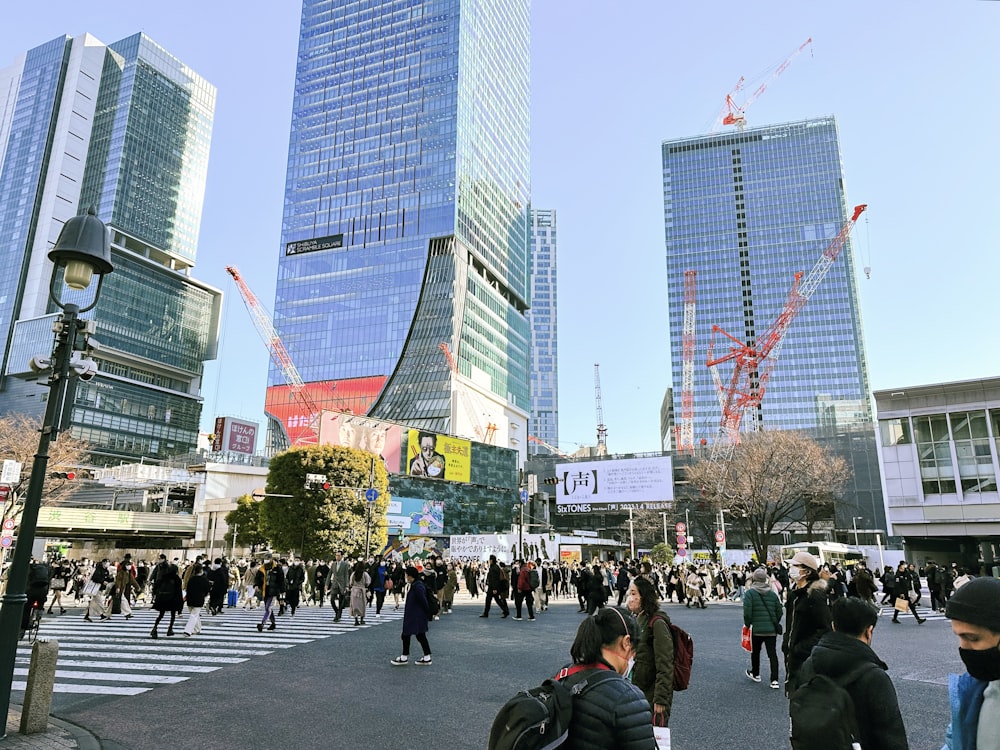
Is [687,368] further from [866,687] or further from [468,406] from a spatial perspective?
[866,687]

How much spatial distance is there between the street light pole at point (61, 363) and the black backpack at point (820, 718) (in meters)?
6.70

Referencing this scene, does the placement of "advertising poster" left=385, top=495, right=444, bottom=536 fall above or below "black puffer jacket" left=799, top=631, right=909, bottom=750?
above

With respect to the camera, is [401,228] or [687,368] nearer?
[401,228]

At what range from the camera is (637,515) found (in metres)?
74.1

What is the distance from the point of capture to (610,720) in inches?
94.2

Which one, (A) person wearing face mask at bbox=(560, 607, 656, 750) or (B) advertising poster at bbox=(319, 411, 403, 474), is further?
(B) advertising poster at bbox=(319, 411, 403, 474)

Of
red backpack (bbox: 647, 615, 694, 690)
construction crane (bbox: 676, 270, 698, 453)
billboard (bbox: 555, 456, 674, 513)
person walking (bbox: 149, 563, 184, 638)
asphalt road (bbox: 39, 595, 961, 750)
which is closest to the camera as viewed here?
red backpack (bbox: 647, 615, 694, 690)

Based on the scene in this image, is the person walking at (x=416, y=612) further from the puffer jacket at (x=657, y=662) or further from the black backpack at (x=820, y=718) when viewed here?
the black backpack at (x=820, y=718)

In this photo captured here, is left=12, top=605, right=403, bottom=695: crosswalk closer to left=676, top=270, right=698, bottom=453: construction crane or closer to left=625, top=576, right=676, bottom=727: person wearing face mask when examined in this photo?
left=625, top=576, right=676, bottom=727: person wearing face mask

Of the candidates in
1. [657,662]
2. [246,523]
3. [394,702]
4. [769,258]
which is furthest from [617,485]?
[769,258]

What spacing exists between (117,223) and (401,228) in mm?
57098

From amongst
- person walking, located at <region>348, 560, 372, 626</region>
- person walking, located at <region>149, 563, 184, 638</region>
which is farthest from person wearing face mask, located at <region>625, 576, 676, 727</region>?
person walking, located at <region>348, 560, 372, 626</region>

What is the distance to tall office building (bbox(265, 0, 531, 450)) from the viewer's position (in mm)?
107250

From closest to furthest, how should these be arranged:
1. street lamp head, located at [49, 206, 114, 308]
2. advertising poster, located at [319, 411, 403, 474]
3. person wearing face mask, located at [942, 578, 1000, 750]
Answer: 1. person wearing face mask, located at [942, 578, 1000, 750]
2. street lamp head, located at [49, 206, 114, 308]
3. advertising poster, located at [319, 411, 403, 474]
